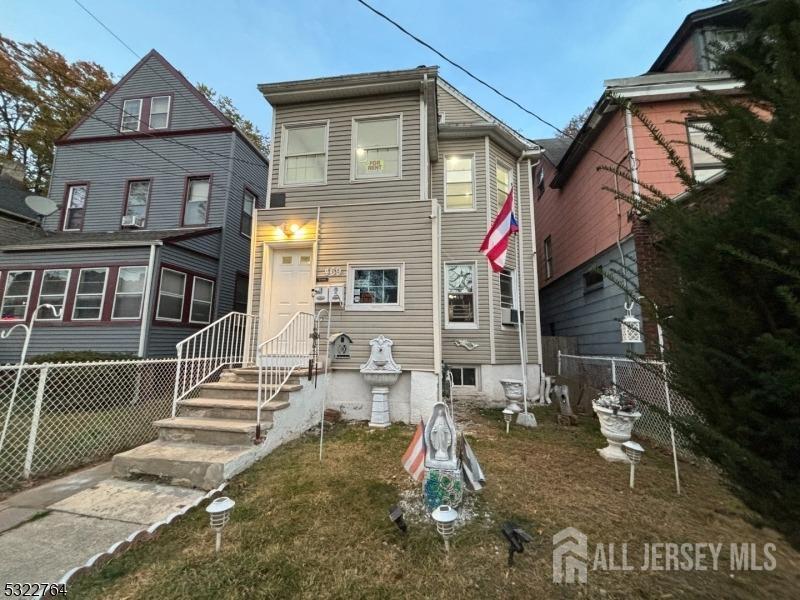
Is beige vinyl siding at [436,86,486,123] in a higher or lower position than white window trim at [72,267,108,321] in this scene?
higher

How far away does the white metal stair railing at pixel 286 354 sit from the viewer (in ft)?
15.3

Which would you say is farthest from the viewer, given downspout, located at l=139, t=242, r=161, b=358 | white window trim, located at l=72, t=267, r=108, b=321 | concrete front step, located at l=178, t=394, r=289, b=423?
white window trim, located at l=72, t=267, r=108, b=321

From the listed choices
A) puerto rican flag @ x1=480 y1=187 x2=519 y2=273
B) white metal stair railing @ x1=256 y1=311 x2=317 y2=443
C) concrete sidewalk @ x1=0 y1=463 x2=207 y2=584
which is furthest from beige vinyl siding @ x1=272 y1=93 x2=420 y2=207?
concrete sidewalk @ x1=0 y1=463 x2=207 y2=584

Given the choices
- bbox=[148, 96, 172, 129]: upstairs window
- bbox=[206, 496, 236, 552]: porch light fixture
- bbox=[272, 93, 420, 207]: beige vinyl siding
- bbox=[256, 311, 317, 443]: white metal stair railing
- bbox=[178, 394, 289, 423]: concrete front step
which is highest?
bbox=[148, 96, 172, 129]: upstairs window

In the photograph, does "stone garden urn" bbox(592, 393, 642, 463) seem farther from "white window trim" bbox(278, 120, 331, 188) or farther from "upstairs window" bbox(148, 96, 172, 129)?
"upstairs window" bbox(148, 96, 172, 129)

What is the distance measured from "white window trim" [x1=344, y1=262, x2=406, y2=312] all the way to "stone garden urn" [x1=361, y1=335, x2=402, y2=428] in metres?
0.60

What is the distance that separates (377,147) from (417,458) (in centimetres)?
593

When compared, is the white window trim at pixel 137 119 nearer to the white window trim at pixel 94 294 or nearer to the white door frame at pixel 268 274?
the white window trim at pixel 94 294

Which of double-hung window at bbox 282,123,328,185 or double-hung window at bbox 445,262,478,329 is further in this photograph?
double-hung window at bbox 445,262,478,329

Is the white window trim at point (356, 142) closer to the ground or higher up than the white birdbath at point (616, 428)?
higher up

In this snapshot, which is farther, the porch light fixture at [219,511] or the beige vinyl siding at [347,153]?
the beige vinyl siding at [347,153]

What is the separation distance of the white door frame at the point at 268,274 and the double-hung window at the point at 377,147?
1793mm

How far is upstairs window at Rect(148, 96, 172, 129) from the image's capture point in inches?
453

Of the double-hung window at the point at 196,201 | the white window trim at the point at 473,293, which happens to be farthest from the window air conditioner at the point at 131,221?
the white window trim at the point at 473,293
